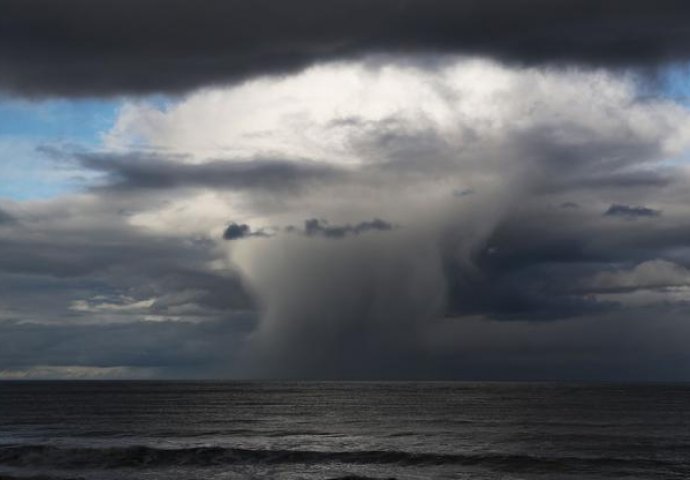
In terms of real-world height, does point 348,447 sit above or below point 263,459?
above

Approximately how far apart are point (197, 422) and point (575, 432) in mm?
45674

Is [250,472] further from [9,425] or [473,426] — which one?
[9,425]

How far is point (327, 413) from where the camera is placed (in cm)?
11869

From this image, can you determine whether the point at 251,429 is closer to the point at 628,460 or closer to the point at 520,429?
the point at 520,429

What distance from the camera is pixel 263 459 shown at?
191 ft

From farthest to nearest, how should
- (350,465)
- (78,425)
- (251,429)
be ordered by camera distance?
1. (78,425)
2. (251,429)
3. (350,465)

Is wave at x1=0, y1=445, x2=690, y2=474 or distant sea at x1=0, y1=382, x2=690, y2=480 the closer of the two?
distant sea at x1=0, y1=382, x2=690, y2=480

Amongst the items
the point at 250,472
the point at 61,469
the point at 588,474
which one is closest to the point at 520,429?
the point at 588,474

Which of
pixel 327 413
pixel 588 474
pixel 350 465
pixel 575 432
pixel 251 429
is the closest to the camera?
pixel 588 474

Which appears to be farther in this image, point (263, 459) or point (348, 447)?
point (348, 447)

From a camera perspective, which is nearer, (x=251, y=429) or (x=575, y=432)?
(x=575, y=432)

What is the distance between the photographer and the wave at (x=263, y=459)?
54.7 meters

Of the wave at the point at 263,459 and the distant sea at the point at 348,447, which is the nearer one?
the distant sea at the point at 348,447

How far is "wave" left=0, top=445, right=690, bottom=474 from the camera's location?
54688mm
